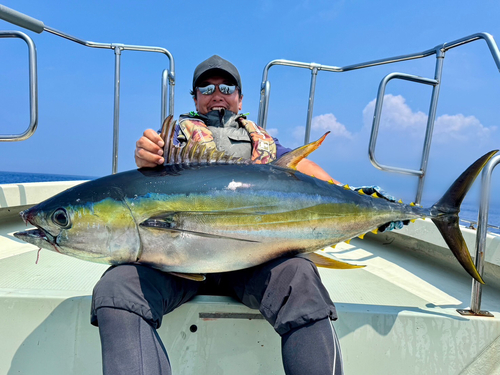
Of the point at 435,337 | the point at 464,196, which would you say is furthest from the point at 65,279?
the point at 464,196

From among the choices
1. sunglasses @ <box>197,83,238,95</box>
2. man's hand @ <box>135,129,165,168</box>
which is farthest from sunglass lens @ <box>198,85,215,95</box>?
man's hand @ <box>135,129,165,168</box>

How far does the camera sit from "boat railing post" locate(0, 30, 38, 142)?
244 cm

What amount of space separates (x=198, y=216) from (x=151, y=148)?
0.37 meters

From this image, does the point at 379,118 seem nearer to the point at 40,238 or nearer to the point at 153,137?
the point at 153,137

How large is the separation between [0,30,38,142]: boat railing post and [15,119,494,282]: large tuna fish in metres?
1.54

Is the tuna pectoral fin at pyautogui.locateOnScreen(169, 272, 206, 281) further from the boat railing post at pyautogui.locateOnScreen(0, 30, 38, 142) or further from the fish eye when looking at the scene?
the boat railing post at pyautogui.locateOnScreen(0, 30, 38, 142)

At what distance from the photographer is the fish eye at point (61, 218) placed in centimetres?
123

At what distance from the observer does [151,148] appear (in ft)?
4.52

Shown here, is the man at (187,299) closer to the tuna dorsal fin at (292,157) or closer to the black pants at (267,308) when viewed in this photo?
the black pants at (267,308)

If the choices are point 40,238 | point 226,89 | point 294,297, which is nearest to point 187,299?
point 294,297

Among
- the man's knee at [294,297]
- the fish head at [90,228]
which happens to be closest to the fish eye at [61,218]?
the fish head at [90,228]

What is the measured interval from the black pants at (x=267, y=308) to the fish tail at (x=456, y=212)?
2.29 ft

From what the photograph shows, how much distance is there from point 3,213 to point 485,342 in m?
3.87

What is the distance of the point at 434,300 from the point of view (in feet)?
6.55
